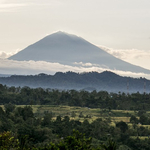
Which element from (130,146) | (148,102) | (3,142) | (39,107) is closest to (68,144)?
(3,142)

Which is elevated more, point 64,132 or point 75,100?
point 75,100

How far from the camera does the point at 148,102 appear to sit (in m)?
153

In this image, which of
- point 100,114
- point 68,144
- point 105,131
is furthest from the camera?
point 100,114

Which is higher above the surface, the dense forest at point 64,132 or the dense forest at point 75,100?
the dense forest at point 75,100

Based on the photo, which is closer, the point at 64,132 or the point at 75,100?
the point at 64,132

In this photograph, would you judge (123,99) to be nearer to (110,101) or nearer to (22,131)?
(110,101)

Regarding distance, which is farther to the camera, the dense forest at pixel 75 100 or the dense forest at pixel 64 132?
the dense forest at pixel 75 100

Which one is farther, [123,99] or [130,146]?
[123,99]

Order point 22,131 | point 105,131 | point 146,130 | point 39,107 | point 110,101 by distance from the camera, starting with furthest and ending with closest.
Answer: point 110,101 → point 39,107 → point 146,130 → point 105,131 → point 22,131

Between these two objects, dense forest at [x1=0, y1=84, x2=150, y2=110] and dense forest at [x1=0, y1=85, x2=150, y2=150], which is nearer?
dense forest at [x1=0, y1=85, x2=150, y2=150]

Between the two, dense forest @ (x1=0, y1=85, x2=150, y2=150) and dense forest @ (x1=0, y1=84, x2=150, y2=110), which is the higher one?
dense forest @ (x1=0, y1=84, x2=150, y2=110)

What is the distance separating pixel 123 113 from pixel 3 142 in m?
83.5

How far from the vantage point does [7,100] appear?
14538 cm

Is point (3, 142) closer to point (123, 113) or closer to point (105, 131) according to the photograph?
point (105, 131)
